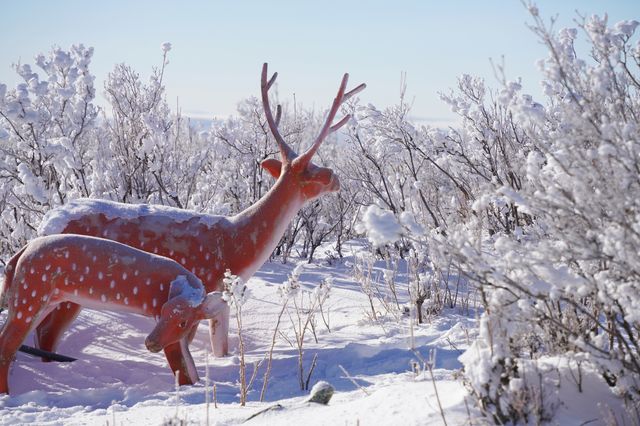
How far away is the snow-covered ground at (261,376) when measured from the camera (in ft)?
8.38

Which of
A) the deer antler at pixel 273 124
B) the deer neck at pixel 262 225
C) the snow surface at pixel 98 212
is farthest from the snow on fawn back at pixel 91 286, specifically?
the deer antler at pixel 273 124

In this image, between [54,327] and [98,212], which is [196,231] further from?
[54,327]

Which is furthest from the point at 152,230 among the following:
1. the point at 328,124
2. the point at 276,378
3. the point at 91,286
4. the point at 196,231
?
the point at 328,124

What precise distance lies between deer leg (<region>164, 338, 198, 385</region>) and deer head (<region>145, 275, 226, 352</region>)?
0.09m

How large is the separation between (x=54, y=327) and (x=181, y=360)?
4.30 ft

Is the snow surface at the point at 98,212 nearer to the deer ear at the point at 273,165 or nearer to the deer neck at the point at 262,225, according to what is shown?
the deer neck at the point at 262,225

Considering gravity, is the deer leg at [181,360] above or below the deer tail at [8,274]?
below

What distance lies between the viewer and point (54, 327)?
14.6 feet

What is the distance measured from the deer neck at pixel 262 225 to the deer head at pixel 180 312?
82cm

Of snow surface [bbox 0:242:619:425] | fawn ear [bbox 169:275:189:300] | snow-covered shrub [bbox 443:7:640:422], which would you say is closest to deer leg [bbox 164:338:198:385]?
snow surface [bbox 0:242:619:425]

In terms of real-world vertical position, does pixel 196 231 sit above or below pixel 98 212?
below

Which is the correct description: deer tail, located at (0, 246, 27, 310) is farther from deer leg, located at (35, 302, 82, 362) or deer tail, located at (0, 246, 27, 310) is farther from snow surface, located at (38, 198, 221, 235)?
deer leg, located at (35, 302, 82, 362)

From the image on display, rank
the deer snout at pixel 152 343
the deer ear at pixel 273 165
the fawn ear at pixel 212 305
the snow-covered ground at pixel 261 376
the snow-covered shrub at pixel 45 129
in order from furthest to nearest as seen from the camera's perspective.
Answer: the snow-covered shrub at pixel 45 129
the deer ear at pixel 273 165
the fawn ear at pixel 212 305
the deer snout at pixel 152 343
the snow-covered ground at pixel 261 376

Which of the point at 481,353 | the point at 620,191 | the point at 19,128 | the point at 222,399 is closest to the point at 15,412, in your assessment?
the point at 222,399
